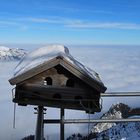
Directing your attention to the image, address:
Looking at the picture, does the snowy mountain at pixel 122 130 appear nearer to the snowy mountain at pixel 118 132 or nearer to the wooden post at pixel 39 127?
the snowy mountain at pixel 118 132

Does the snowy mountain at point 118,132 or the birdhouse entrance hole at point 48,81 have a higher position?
the birdhouse entrance hole at point 48,81

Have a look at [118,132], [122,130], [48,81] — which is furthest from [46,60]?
[122,130]

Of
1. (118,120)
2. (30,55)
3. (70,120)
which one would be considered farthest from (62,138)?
(30,55)

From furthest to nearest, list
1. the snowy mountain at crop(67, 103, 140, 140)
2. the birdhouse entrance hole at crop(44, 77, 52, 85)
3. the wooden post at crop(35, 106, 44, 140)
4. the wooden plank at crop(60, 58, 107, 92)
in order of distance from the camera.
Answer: the snowy mountain at crop(67, 103, 140, 140) < the birdhouse entrance hole at crop(44, 77, 52, 85) < the wooden plank at crop(60, 58, 107, 92) < the wooden post at crop(35, 106, 44, 140)

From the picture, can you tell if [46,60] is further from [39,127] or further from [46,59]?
[39,127]

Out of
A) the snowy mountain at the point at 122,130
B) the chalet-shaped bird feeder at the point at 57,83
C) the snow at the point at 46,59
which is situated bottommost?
the snowy mountain at the point at 122,130

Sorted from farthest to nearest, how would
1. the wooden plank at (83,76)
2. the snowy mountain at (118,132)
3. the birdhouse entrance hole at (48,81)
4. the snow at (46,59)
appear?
1. the snowy mountain at (118,132)
2. the birdhouse entrance hole at (48,81)
3. the snow at (46,59)
4. the wooden plank at (83,76)

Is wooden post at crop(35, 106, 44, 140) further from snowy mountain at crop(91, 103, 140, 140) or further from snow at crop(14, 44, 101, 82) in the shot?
snowy mountain at crop(91, 103, 140, 140)

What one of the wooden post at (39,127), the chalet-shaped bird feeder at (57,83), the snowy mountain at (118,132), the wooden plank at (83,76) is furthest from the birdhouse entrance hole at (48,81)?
the snowy mountain at (118,132)

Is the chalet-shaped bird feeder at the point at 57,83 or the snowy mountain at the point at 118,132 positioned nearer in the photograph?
the chalet-shaped bird feeder at the point at 57,83

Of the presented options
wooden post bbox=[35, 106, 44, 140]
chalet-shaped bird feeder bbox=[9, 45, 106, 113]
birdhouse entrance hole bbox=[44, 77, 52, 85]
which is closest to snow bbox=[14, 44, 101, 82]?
chalet-shaped bird feeder bbox=[9, 45, 106, 113]
